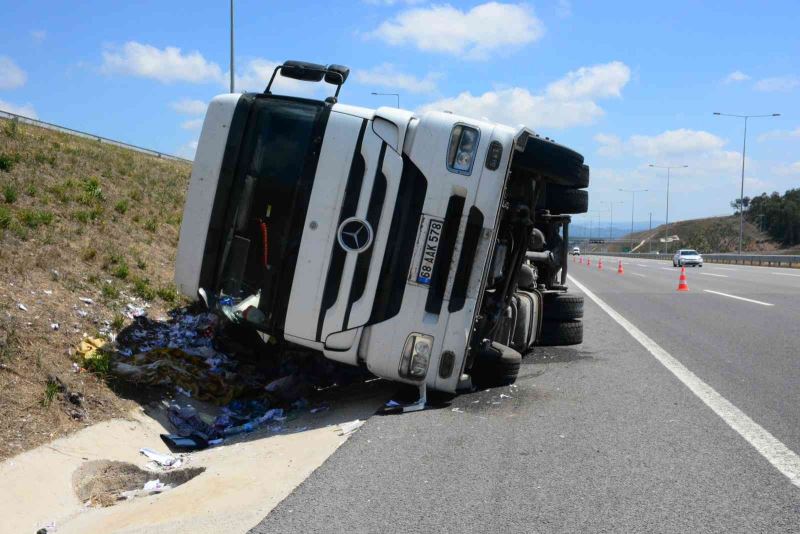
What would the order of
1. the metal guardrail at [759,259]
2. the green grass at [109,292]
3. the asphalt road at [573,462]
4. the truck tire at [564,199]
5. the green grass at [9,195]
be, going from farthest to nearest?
the metal guardrail at [759,259]
the green grass at [9,195]
the green grass at [109,292]
the truck tire at [564,199]
the asphalt road at [573,462]

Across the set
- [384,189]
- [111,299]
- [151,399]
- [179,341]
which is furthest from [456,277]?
[111,299]

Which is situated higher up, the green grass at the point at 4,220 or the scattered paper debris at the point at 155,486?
the green grass at the point at 4,220

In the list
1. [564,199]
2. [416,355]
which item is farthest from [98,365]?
[564,199]

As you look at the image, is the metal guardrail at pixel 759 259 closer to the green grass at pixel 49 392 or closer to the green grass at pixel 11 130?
the green grass at pixel 11 130

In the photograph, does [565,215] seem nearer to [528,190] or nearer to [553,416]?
[528,190]

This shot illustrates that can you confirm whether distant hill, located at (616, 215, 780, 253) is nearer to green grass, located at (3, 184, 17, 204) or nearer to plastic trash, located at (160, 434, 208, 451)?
green grass, located at (3, 184, 17, 204)

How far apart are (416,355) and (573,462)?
5.38 feet

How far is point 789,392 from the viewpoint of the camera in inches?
280

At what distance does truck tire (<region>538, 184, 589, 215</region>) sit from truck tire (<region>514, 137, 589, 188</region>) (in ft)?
4.01

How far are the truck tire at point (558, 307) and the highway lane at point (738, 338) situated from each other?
3.96 feet

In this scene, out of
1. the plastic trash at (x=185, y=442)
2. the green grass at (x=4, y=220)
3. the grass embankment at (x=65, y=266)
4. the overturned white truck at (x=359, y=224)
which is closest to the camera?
the overturned white truck at (x=359, y=224)

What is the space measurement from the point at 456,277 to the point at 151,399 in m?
2.94

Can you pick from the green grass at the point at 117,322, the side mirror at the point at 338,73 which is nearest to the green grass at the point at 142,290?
the green grass at the point at 117,322

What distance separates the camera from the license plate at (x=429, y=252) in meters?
6.18
